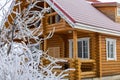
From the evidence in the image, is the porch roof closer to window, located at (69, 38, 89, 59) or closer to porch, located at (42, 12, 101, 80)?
porch, located at (42, 12, 101, 80)

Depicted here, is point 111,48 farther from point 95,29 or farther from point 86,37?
point 95,29

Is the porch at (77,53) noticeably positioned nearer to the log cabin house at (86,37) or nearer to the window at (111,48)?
the log cabin house at (86,37)

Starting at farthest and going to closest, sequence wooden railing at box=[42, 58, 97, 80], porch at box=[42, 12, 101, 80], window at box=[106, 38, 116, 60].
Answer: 1. window at box=[106, 38, 116, 60]
2. porch at box=[42, 12, 101, 80]
3. wooden railing at box=[42, 58, 97, 80]

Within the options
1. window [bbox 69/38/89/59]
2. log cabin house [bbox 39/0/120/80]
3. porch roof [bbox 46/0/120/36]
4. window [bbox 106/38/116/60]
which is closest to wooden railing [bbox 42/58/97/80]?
log cabin house [bbox 39/0/120/80]

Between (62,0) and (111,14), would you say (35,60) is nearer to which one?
(62,0)

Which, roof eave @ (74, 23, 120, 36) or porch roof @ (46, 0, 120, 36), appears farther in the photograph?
porch roof @ (46, 0, 120, 36)

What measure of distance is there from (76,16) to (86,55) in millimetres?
3503

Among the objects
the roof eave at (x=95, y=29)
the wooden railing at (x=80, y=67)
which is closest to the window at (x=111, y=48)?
the roof eave at (x=95, y=29)

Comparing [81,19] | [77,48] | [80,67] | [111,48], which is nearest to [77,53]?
[77,48]

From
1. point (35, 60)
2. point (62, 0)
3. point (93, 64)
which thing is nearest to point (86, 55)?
point (93, 64)

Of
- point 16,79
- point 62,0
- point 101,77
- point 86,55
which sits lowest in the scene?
point 101,77

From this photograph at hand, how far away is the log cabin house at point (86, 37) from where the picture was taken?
15.0 meters

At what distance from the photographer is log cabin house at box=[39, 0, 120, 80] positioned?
49.3ft

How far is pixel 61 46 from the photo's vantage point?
62.6 feet
